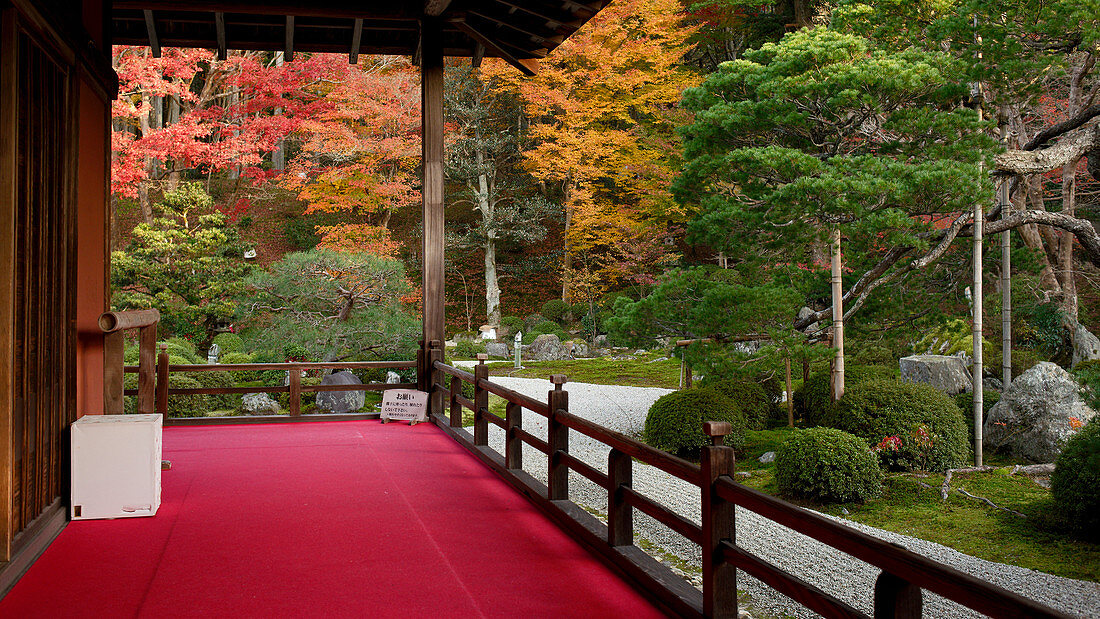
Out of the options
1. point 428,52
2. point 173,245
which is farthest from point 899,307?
point 173,245

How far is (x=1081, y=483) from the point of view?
596 centimetres

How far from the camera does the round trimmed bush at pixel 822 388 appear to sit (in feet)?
29.8

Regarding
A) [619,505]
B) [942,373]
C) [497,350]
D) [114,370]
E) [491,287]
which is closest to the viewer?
[619,505]

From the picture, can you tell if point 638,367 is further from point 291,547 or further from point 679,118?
point 291,547

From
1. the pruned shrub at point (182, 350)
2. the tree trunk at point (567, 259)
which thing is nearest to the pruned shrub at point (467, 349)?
the tree trunk at point (567, 259)

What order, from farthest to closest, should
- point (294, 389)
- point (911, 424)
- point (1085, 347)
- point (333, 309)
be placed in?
point (333, 309), point (1085, 347), point (911, 424), point (294, 389)

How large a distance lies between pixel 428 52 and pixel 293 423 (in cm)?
334

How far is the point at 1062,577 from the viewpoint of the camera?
5.30 metres

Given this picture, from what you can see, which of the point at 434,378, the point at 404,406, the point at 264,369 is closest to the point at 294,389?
the point at 264,369

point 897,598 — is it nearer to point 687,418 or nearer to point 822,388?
point 687,418

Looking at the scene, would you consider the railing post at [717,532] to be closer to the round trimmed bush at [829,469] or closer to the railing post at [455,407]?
the railing post at [455,407]

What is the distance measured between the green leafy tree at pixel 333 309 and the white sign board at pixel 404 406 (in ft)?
10.6

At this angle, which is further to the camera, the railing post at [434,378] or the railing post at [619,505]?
the railing post at [434,378]

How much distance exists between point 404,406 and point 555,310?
12352mm
